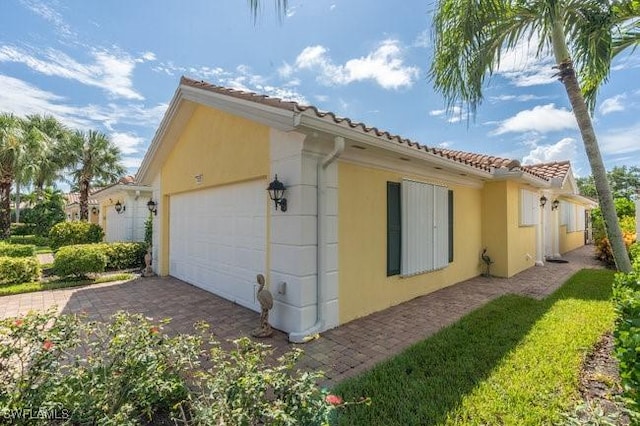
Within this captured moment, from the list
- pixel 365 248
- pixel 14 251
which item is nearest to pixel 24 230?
Answer: pixel 14 251

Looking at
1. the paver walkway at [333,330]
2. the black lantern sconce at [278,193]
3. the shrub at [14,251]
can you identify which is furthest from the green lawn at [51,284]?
the black lantern sconce at [278,193]

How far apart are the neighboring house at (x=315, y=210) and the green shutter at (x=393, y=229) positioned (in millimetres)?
38

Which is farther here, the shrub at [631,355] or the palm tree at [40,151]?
the palm tree at [40,151]

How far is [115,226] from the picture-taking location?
18.8 meters

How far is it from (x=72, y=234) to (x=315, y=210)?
16804 millimetres

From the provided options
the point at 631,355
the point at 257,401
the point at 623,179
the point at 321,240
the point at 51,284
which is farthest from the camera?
the point at 623,179

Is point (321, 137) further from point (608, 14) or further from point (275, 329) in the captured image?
point (608, 14)

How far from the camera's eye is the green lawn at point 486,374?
330 cm

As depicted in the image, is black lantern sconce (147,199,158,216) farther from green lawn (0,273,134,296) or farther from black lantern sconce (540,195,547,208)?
black lantern sconce (540,195,547,208)

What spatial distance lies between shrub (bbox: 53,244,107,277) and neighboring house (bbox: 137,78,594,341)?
2004 mm

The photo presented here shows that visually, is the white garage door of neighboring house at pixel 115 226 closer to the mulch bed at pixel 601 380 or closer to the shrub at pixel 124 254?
the shrub at pixel 124 254

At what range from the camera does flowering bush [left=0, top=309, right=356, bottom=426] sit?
2.34 m

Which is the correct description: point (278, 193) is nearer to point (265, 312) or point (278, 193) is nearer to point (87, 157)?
point (265, 312)

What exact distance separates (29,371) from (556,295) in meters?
10.8
